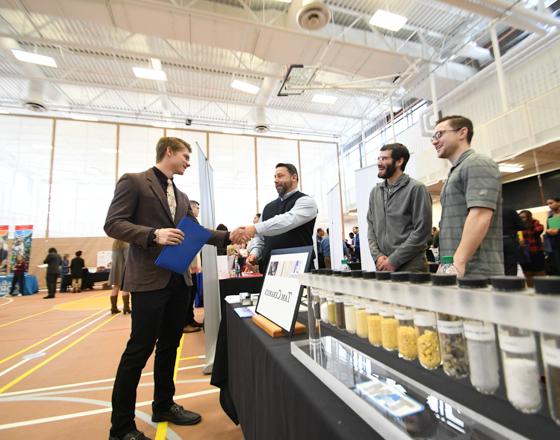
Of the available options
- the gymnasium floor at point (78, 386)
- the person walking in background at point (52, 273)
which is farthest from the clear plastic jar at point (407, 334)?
the person walking in background at point (52, 273)

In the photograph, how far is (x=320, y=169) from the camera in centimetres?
1170

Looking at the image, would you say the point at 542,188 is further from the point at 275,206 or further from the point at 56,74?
the point at 56,74

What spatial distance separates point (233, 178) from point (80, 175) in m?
5.06

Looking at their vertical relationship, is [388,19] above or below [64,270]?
above

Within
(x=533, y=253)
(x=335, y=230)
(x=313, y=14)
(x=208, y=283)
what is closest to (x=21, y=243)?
(x=335, y=230)

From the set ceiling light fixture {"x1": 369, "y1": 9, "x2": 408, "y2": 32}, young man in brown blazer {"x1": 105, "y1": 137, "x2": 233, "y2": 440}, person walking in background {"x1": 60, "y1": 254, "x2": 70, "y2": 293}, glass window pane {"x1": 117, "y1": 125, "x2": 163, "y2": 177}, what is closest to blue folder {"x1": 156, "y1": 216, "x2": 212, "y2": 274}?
young man in brown blazer {"x1": 105, "y1": 137, "x2": 233, "y2": 440}

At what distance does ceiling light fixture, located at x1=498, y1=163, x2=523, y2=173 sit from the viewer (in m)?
6.42

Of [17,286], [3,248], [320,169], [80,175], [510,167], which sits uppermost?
[320,169]

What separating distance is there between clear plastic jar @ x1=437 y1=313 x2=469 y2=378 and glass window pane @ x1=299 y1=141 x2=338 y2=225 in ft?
36.5

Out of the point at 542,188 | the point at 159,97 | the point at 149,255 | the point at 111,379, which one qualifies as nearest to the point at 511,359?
the point at 149,255

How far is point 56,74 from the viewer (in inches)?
313

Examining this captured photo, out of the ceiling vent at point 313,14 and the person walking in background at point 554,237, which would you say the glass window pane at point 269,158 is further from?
the person walking in background at point 554,237

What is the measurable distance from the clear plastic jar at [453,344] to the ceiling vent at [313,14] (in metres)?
4.30

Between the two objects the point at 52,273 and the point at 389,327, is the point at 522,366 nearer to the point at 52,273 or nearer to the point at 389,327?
the point at 389,327
